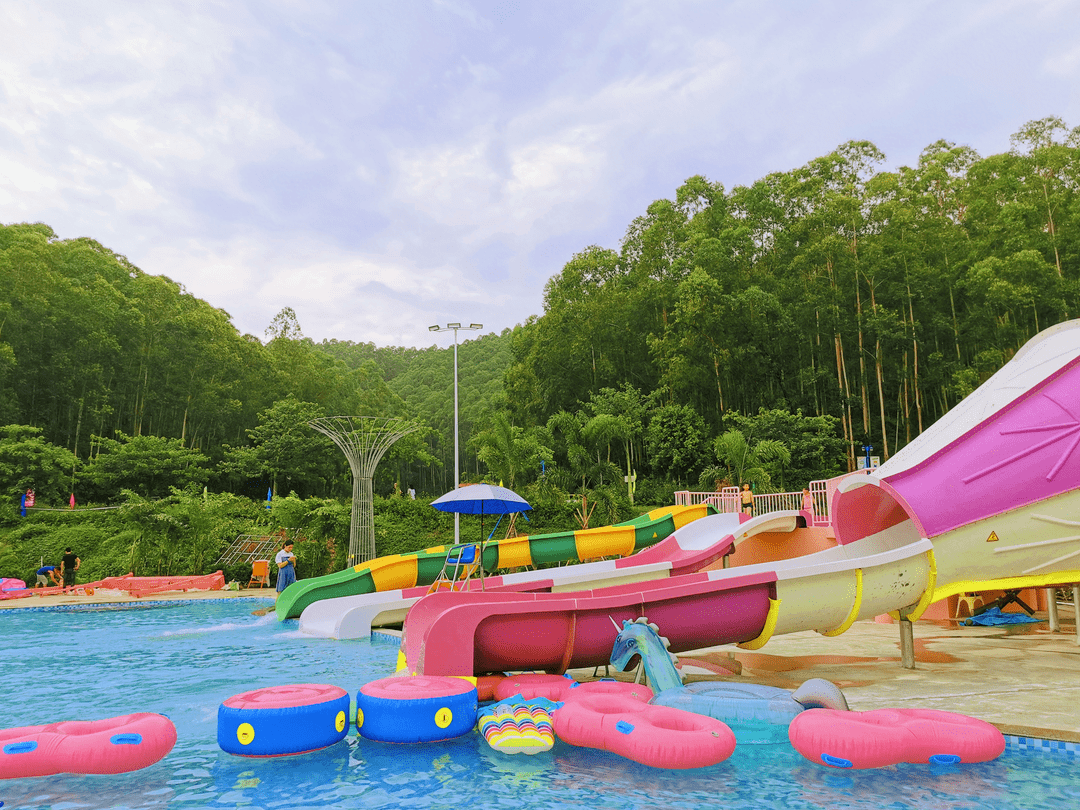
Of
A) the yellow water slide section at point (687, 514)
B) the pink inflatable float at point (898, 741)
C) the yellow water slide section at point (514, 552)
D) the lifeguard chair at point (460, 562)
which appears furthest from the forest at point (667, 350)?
the pink inflatable float at point (898, 741)

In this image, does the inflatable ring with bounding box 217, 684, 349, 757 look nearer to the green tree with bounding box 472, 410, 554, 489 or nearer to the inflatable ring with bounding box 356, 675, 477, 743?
the inflatable ring with bounding box 356, 675, 477, 743

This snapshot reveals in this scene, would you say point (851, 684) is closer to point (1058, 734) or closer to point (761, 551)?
point (1058, 734)

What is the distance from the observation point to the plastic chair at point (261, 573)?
Answer: 1855 centimetres

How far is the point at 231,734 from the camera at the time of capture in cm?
496

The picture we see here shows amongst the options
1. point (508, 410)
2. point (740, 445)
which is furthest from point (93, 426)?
point (740, 445)

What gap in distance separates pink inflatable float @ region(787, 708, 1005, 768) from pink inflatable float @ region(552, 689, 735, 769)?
63 cm

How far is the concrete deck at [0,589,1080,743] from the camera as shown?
19.0 ft

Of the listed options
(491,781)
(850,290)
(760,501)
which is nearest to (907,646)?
(491,781)

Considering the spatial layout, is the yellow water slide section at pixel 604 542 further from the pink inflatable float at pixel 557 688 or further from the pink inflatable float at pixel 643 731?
the pink inflatable float at pixel 643 731

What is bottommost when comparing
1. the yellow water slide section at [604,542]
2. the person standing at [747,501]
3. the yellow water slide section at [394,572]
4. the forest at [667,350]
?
the yellow water slide section at [394,572]

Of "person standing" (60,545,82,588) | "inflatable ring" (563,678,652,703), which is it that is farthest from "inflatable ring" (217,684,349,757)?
"person standing" (60,545,82,588)

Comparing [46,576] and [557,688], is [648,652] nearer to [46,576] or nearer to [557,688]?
[557,688]

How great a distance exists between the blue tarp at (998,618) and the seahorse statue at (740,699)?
6473 millimetres

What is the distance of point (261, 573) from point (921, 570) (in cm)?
1659
